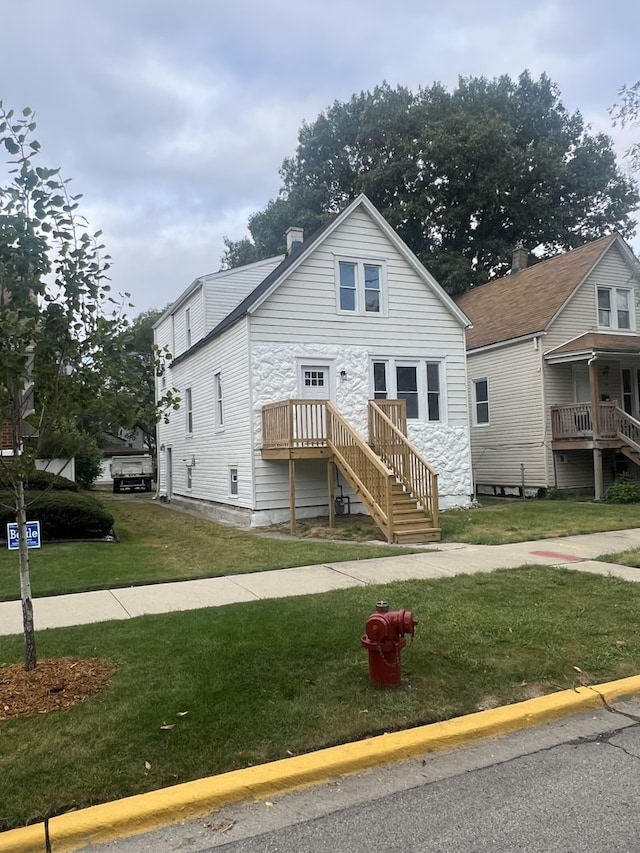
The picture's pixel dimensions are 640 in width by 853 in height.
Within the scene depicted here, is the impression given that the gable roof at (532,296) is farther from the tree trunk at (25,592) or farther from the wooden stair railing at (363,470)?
the tree trunk at (25,592)

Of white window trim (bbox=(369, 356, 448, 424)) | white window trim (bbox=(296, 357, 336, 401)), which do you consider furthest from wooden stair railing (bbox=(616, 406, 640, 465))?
white window trim (bbox=(296, 357, 336, 401))

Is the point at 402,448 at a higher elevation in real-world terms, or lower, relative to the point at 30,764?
higher

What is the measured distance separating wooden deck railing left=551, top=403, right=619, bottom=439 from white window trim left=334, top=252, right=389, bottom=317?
6640 millimetres

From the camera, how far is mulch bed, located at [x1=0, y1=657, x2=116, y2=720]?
4.38m

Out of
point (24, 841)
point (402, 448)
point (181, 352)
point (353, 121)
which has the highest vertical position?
point (353, 121)

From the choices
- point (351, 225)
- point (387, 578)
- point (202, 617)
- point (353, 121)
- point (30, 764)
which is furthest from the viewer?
point (353, 121)

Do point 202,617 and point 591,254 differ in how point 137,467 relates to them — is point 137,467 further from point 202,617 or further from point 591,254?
point 202,617

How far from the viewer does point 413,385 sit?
17562 mm

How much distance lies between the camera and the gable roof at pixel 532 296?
2100 cm

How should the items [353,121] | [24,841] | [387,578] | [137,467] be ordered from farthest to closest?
1. [353,121]
2. [137,467]
3. [387,578]
4. [24,841]

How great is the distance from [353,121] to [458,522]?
34284mm

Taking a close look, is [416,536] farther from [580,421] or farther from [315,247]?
[580,421]

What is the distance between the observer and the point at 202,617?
653 cm

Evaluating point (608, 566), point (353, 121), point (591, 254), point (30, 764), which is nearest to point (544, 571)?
point (608, 566)
